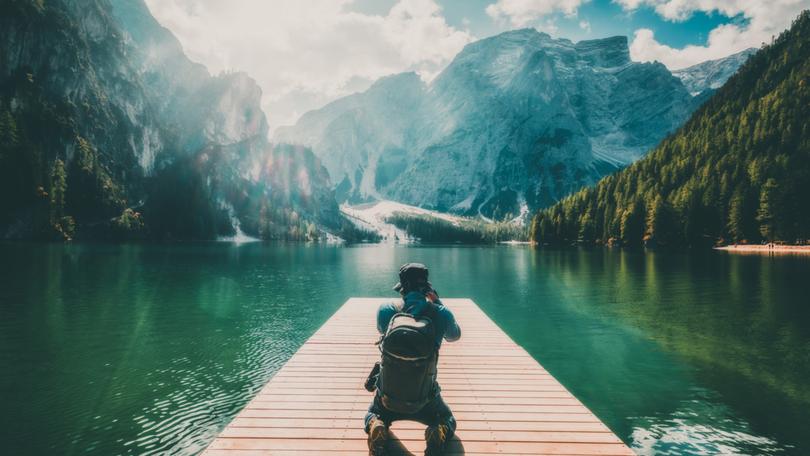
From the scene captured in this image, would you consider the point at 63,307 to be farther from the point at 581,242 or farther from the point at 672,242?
the point at 581,242

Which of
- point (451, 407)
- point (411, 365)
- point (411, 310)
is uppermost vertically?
point (411, 310)

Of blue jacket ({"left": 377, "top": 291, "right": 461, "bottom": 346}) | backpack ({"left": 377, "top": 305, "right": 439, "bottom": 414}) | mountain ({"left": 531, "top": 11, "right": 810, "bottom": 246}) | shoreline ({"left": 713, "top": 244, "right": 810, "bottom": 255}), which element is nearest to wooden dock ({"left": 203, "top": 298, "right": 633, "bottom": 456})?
backpack ({"left": 377, "top": 305, "right": 439, "bottom": 414})

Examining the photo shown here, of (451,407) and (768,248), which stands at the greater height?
(768,248)

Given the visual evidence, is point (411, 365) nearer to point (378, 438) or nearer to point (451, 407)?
point (378, 438)

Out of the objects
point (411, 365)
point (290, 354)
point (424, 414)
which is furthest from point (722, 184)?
point (411, 365)

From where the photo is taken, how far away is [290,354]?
67.9ft

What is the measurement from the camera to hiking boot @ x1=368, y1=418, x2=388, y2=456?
260 inches

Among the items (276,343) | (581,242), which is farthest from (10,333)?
(581,242)

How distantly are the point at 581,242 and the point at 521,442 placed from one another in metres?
166

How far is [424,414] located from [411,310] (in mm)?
1744

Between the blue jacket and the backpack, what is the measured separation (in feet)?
0.57

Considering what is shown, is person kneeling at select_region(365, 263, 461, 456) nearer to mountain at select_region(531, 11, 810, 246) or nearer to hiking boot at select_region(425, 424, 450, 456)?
hiking boot at select_region(425, 424, 450, 456)

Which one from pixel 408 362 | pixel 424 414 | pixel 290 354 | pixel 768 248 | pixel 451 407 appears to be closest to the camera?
pixel 408 362

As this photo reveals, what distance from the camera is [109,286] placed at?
41.6m
